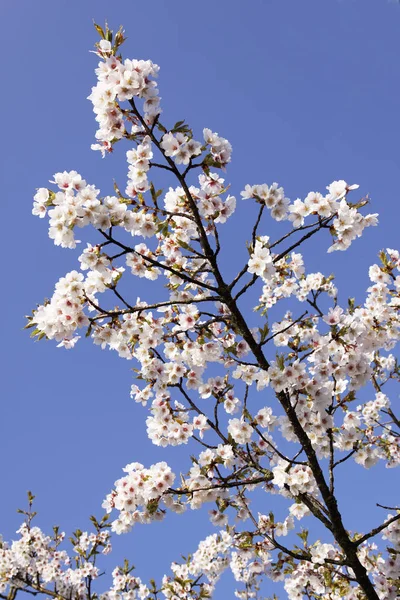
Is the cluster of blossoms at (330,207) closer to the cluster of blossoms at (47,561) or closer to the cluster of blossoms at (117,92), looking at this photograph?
the cluster of blossoms at (117,92)

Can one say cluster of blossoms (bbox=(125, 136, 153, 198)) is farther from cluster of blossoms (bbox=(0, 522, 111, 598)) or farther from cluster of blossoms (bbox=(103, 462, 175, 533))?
cluster of blossoms (bbox=(0, 522, 111, 598))

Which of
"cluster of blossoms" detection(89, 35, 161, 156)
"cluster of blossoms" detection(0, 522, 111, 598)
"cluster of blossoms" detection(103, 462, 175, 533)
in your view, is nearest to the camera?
"cluster of blossoms" detection(89, 35, 161, 156)

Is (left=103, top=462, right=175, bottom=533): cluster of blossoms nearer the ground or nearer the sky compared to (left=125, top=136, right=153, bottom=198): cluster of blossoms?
nearer the ground

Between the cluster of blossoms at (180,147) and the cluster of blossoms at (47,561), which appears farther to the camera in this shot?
the cluster of blossoms at (47,561)

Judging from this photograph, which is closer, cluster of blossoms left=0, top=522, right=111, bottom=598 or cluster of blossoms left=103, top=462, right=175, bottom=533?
cluster of blossoms left=103, top=462, right=175, bottom=533

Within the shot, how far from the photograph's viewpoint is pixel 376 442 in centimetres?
929

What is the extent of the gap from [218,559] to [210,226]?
7.08m

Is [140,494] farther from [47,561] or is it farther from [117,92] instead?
[47,561]

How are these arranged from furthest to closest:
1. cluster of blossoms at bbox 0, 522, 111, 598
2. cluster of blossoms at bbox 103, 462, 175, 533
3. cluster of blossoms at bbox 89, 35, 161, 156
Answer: cluster of blossoms at bbox 0, 522, 111, 598
cluster of blossoms at bbox 103, 462, 175, 533
cluster of blossoms at bbox 89, 35, 161, 156

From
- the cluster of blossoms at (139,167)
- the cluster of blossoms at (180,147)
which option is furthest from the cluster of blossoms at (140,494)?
the cluster of blossoms at (180,147)

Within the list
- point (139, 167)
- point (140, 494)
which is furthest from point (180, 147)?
point (140, 494)

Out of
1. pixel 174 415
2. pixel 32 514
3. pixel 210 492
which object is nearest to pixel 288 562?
pixel 210 492

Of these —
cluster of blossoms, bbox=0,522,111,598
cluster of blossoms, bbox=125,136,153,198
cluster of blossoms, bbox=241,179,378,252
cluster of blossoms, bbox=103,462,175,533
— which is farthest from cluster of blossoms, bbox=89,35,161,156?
cluster of blossoms, bbox=0,522,111,598

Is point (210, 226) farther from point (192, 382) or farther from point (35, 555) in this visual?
point (35, 555)
